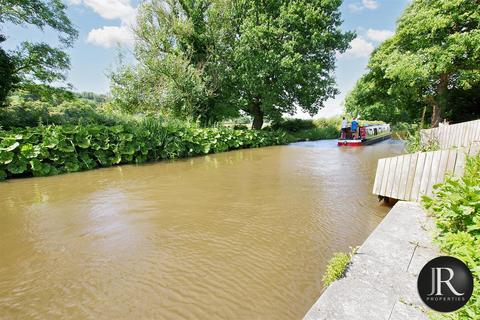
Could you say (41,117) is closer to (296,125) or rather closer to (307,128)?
(296,125)

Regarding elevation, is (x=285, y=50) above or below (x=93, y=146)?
above

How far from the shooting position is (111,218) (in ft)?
15.2

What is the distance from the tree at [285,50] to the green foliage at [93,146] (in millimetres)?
7266

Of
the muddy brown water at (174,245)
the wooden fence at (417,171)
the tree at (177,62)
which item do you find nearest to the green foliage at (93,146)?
the muddy brown water at (174,245)

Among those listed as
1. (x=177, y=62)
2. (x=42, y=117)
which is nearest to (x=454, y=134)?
(x=177, y=62)

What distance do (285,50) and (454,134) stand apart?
535 inches

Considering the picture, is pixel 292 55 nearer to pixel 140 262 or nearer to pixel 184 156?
pixel 184 156

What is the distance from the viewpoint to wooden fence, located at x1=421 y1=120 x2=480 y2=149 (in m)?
7.41

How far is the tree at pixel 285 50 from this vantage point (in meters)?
19.0

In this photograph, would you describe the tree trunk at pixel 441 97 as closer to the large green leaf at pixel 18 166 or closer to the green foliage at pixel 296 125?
the green foliage at pixel 296 125

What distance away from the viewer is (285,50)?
19.0 metres

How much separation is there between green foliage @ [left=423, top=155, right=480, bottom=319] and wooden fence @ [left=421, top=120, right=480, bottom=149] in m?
5.13

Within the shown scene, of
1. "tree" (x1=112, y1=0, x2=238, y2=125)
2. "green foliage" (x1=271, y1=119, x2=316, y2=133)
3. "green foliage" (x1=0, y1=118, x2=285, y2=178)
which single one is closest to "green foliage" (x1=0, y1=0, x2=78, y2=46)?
"tree" (x1=112, y1=0, x2=238, y2=125)

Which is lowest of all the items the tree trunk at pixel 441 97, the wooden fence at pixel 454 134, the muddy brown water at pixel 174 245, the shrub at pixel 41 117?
the muddy brown water at pixel 174 245
